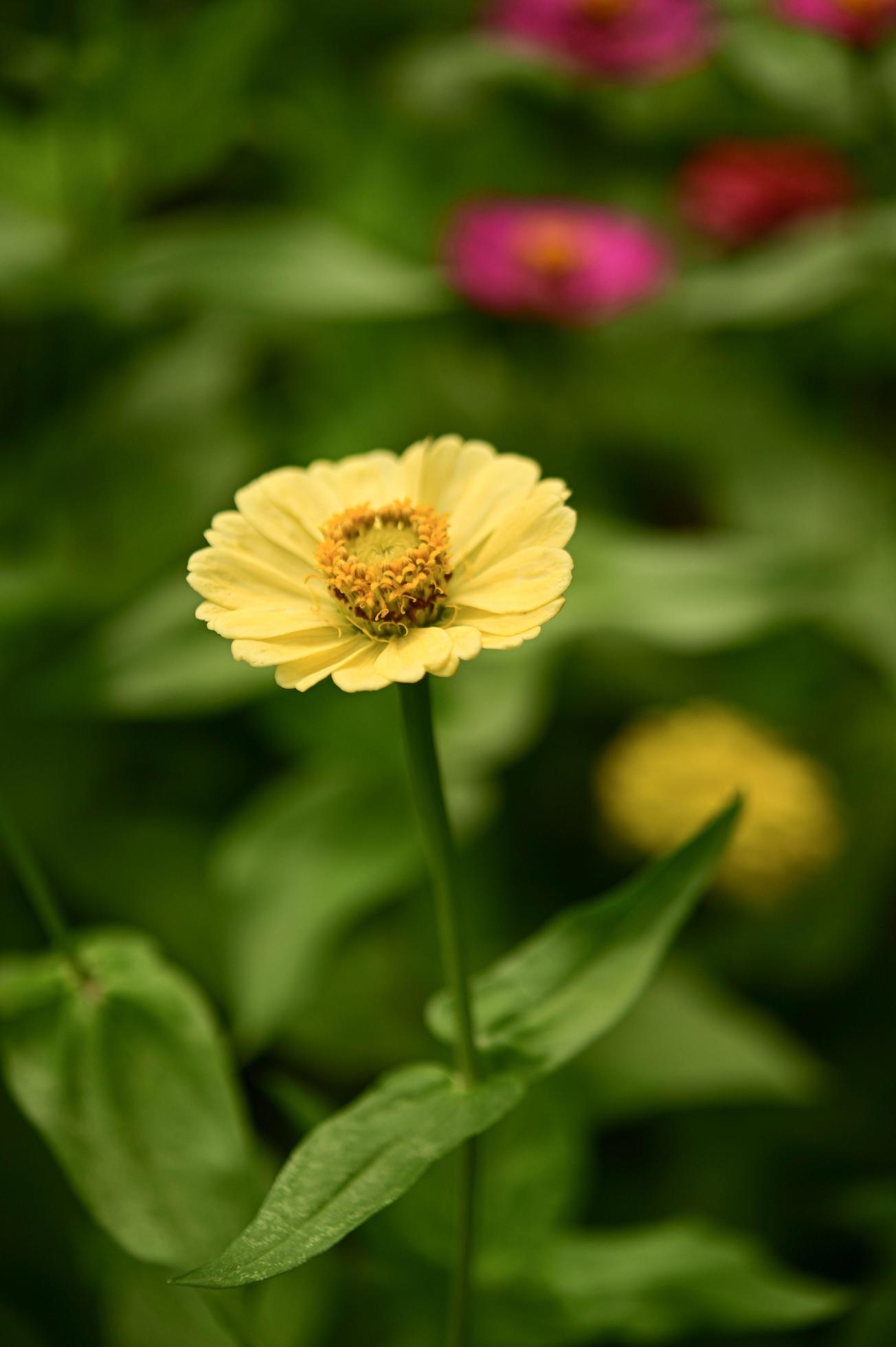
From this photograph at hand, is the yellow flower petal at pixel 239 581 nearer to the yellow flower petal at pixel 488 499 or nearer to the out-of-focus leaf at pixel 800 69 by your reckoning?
the yellow flower petal at pixel 488 499

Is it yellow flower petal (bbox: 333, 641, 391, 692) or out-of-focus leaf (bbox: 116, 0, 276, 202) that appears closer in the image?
yellow flower petal (bbox: 333, 641, 391, 692)

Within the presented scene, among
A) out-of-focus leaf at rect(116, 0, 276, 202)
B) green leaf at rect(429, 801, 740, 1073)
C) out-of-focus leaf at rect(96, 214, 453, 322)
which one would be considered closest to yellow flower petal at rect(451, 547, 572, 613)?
green leaf at rect(429, 801, 740, 1073)

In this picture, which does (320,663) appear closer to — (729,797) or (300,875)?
(300,875)

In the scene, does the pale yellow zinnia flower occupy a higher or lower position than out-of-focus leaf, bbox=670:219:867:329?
lower

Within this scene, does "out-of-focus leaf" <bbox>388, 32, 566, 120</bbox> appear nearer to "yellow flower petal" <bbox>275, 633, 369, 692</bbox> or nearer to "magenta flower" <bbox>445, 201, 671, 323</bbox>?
"magenta flower" <bbox>445, 201, 671, 323</bbox>

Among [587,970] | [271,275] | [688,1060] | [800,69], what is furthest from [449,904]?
[800,69]

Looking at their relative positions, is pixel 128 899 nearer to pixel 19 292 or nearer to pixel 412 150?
pixel 19 292

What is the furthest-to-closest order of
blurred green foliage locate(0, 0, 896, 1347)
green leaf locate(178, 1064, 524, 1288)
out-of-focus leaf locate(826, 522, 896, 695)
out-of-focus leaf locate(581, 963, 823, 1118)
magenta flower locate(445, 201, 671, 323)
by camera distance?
magenta flower locate(445, 201, 671, 323) → out-of-focus leaf locate(826, 522, 896, 695) → out-of-focus leaf locate(581, 963, 823, 1118) → blurred green foliage locate(0, 0, 896, 1347) → green leaf locate(178, 1064, 524, 1288)
